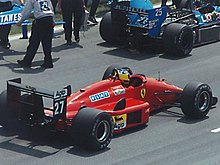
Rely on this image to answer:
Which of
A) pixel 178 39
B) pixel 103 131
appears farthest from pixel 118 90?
pixel 178 39

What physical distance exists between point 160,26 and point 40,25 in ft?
9.55

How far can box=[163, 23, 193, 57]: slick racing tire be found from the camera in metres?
14.6

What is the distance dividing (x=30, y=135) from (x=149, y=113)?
2058 millimetres

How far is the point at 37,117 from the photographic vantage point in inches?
366

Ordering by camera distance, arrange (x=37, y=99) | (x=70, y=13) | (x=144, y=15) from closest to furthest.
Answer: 1. (x=37, y=99)
2. (x=144, y=15)
3. (x=70, y=13)

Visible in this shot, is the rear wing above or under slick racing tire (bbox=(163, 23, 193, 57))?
above

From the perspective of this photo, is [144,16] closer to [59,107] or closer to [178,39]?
[178,39]

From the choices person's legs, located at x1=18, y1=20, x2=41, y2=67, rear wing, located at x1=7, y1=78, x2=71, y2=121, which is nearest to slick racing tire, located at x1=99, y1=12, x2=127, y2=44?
person's legs, located at x1=18, y1=20, x2=41, y2=67

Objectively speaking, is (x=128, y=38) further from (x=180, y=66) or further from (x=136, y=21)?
(x=180, y=66)

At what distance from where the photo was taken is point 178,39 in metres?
14.6

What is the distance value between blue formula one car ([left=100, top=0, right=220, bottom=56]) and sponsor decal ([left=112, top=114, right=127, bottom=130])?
16.9 feet

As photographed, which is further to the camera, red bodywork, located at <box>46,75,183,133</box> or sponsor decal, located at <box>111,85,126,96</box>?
sponsor decal, located at <box>111,85,126,96</box>

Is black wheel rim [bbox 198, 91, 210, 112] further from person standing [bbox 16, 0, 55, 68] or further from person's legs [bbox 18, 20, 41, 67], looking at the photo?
person's legs [bbox 18, 20, 41, 67]

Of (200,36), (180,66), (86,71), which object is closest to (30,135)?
(86,71)
